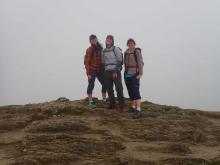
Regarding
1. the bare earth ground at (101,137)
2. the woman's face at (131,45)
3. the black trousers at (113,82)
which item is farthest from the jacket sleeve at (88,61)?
the woman's face at (131,45)

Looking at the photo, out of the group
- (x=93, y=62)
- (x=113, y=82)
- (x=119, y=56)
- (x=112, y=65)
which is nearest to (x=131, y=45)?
(x=119, y=56)

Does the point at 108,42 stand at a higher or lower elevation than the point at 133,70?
higher

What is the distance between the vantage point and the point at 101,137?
18.7m

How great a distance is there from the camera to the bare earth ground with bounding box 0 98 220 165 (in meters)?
16.5

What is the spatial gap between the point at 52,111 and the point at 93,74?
10.0 ft

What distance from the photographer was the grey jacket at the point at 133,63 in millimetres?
20719

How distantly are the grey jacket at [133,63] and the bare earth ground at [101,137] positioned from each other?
8.60 feet

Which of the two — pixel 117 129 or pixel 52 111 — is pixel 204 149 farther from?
pixel 52 111

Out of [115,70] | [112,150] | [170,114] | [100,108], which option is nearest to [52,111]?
[100,108]

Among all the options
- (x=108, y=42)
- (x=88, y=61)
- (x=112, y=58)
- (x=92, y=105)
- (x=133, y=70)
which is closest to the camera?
(x=133, y=70)

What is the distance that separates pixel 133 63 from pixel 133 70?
1.19ft

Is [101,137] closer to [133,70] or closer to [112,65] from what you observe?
[133,70]

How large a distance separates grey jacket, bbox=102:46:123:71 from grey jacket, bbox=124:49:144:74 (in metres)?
0.39

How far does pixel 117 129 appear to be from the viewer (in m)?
20.5
